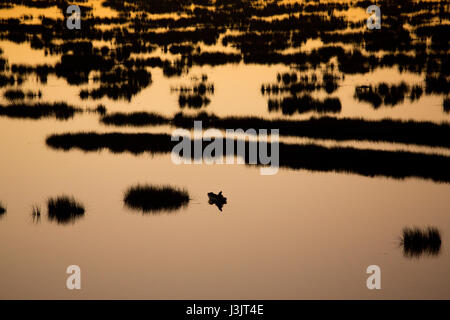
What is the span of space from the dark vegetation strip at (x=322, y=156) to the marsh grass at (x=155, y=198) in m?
1.18

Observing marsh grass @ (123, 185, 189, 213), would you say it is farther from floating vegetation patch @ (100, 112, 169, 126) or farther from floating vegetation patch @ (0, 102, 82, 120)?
floating vegetation patch @ (0, 102, 82, 120)

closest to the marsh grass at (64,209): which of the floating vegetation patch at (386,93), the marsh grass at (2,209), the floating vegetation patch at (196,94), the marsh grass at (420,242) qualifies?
the marsh grass at (2,209)

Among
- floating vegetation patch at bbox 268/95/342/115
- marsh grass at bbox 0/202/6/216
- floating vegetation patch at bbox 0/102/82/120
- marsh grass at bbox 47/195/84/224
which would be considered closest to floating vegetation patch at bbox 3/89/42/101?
floating vegetation patch at bbox 0/102/82/120

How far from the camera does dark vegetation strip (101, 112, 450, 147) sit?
6.69 meters

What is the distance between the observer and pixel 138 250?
4.17 m

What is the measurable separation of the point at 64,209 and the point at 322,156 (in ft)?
8.93

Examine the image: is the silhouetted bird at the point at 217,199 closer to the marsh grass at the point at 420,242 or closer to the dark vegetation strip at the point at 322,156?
the dark vegetation strip at the point at 322,156

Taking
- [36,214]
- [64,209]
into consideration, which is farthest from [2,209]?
[64,209]

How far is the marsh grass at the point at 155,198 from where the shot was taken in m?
4.86

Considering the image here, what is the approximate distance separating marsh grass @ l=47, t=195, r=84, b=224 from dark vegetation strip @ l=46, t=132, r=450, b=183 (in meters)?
1.47

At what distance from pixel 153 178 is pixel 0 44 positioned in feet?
31.1
